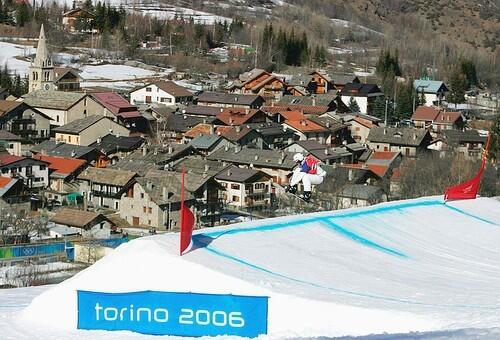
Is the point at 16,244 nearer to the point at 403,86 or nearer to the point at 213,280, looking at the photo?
the point at 213,280

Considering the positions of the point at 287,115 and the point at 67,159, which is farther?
the point at 287,115

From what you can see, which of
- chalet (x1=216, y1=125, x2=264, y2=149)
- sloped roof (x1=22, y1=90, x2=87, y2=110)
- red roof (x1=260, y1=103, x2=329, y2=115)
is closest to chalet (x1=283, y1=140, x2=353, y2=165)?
chalet (x1=216, y1=125, x2=264, y2=149)

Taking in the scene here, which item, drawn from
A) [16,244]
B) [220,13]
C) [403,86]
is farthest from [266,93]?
[220,13]

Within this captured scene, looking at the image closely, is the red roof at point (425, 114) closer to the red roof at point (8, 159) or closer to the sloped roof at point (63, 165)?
the sloped roof at point (63, 165)

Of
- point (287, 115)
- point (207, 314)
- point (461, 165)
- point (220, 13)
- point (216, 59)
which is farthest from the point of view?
point (220, 13)

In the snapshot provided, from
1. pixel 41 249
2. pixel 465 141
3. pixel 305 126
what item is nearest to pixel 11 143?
pixel 305 126

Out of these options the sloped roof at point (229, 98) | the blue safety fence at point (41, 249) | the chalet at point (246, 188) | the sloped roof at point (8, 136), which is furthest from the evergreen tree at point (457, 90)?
the blue safety fence at point (41, 249)

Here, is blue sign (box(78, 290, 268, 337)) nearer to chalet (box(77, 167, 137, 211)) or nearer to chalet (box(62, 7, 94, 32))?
chalet (box(77, 167, 137, 211))
